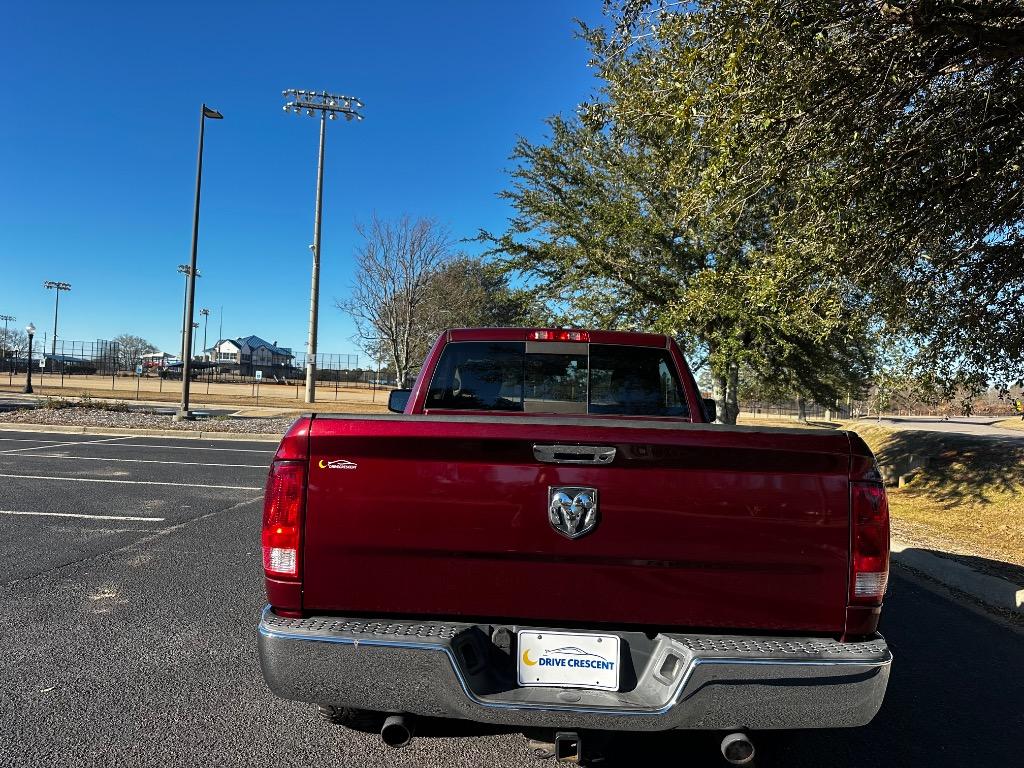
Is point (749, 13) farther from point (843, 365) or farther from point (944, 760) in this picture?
point (843, 365)

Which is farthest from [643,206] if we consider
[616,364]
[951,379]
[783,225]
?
[616,364]

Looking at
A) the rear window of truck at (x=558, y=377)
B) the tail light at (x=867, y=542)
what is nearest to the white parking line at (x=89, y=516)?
the rear window of truck at (x=558, y=377)

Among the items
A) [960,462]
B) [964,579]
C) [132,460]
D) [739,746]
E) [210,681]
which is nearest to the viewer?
[739,746]

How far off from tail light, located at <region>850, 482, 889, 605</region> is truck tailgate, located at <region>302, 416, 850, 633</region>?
0.04 m

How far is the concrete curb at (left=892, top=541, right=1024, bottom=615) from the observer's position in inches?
205

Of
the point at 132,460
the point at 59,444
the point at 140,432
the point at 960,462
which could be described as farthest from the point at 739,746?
the point at 140,432

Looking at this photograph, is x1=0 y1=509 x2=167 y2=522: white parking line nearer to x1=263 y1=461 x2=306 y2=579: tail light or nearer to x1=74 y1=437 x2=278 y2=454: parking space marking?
x1=263 y1=461 x2=306 y2=579: tail light

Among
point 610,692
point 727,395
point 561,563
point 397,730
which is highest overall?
point 727,395

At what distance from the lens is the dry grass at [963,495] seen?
7.71 metres

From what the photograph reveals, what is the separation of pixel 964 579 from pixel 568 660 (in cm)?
528

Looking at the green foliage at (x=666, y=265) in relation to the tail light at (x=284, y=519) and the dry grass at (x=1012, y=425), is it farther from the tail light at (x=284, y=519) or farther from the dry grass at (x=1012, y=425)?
the dry grass at (x=1012, y=425)

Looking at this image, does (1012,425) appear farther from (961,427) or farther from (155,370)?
(155,370)

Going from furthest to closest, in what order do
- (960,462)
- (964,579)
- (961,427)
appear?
(961,427) → (960,462) → (964,579)

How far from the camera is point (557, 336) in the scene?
3766mm
